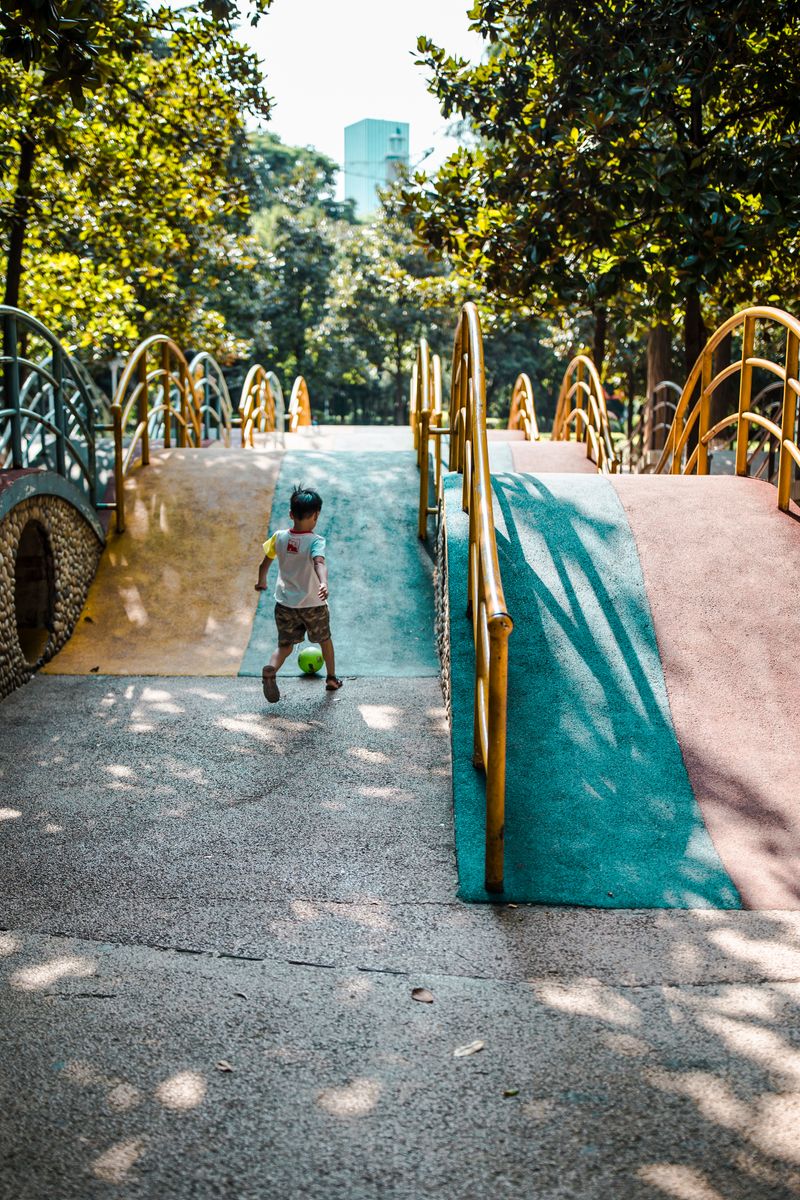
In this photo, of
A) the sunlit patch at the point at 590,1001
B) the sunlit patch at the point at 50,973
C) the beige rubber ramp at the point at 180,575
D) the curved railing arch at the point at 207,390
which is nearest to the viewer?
the sunlit patch at the point at 590,1001

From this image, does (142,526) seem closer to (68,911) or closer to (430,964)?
(68,911)

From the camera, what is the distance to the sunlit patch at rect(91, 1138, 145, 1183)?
89.4 inches

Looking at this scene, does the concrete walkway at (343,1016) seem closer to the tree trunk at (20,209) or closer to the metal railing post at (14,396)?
the metal railing post at (14,396)

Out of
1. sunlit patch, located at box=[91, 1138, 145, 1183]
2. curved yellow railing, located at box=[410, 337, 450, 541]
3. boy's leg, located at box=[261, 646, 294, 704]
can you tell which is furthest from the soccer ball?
sunlit patch, located at box=[91, 1138, 145, 1183]

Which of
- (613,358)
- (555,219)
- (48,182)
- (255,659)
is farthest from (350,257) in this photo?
(255,659)

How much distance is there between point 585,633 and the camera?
5.08 metres

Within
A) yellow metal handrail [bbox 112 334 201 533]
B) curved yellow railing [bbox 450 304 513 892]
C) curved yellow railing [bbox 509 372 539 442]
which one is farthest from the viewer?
curved yellow railing [bbox 509 372 539 442]

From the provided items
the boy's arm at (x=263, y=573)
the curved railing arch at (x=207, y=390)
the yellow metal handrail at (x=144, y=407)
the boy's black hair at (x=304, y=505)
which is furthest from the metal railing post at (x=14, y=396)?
the curved railing arch at (x=207, y=390)

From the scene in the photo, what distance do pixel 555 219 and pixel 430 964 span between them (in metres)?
7.12

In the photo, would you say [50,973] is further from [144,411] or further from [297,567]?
[144,411]

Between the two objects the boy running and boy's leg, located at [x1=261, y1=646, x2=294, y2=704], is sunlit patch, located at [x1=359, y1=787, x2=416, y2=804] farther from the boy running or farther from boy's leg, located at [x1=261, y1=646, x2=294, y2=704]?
the boy running

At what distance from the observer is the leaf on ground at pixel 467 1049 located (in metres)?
2.73

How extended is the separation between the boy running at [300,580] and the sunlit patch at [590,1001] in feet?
9.72

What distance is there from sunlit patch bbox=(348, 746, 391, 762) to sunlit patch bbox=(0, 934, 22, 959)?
1933 millimetres
